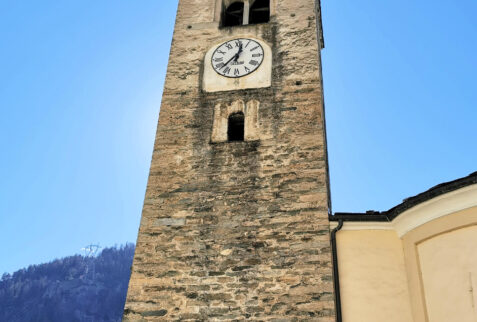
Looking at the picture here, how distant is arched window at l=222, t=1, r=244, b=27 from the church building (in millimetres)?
2024

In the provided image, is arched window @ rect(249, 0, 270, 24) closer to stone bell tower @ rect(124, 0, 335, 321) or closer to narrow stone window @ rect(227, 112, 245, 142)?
stone bell tower @ rect(124, 0, 335, 321)

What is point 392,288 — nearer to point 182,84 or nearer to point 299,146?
point 299,146

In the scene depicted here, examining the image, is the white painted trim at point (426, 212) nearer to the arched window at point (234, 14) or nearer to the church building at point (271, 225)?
the church building at point (271, 225)

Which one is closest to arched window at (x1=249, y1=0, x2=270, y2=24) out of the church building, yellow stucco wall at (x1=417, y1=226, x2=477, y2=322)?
the church building

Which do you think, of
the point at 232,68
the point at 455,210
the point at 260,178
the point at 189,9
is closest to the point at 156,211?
the point at 260,178

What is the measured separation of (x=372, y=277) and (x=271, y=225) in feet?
5.10

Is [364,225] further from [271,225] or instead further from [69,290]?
[69,290]

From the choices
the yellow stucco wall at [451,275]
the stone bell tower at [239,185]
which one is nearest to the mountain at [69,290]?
the stone bell tower at [239,185]

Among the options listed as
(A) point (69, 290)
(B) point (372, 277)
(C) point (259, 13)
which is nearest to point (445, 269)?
(B) point (372, 277)

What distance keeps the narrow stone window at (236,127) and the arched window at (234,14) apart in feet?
11.0

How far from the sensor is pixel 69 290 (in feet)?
154

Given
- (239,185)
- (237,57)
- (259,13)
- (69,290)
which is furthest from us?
(69,290)

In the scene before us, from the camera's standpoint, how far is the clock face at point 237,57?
31.2ft

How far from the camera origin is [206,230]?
7.49 meters
